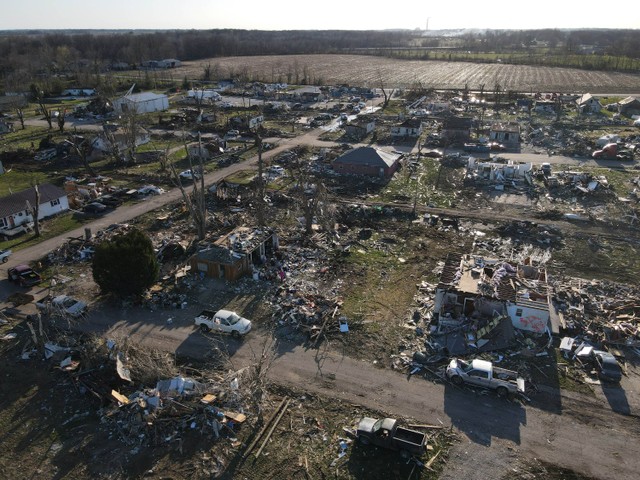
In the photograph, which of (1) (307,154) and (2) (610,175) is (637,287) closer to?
(2) (610,175)

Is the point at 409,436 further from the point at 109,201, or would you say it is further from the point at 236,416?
the point at 109,201

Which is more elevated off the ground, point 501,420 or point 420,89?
point 420,89

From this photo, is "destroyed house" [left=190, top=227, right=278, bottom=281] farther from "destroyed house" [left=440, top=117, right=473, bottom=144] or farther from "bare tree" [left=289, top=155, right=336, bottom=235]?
"destroyed house" [left=440, top=117, right=473, bottom=144]

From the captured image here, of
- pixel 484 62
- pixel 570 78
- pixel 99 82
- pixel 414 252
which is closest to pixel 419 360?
pixel 414 252

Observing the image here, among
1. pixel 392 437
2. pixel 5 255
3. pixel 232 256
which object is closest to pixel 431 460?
pixel 392 437

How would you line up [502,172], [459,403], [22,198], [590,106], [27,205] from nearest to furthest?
[459,403]
[27,205]
[22,198]
[502,172]
[590,106]

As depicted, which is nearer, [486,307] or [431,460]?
[431,460]

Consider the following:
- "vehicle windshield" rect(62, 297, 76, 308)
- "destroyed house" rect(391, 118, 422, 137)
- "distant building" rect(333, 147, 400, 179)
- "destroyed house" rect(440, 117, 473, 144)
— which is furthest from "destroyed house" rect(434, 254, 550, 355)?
"destroyed house" rect(391, 118, 422, 137)
